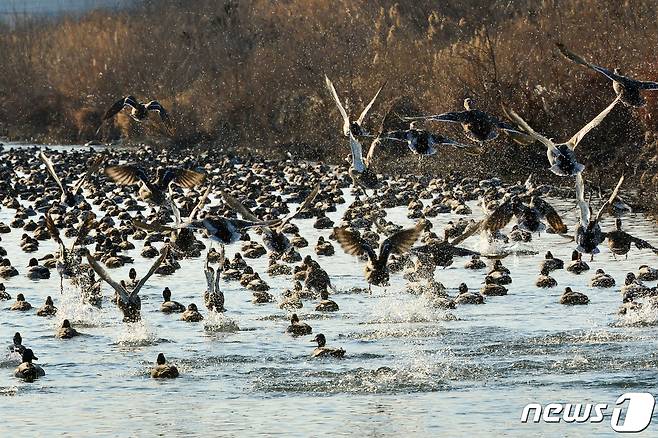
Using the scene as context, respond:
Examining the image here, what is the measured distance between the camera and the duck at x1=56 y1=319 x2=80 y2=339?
21219 millimetres

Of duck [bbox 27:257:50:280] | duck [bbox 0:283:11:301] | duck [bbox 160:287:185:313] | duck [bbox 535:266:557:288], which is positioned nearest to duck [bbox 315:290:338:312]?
duck [bbox 160:287:185:313]

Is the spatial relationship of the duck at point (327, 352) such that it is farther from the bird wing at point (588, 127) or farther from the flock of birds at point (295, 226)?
the bird wing at point (588, 127)

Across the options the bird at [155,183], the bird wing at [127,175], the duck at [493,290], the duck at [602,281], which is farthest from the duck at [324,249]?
the bird wing at [127,175]

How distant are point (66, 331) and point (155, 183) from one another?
2.69 meters

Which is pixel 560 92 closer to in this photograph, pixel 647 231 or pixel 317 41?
pixel 647 231

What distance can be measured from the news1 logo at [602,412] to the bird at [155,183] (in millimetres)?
7318

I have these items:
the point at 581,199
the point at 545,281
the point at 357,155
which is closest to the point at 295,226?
the point at 545,281

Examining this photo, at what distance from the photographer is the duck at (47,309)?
2347cm

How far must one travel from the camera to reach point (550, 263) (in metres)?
26.4

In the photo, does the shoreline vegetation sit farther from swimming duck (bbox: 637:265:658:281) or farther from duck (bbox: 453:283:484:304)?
duck (bbox: 453:283:484:304)

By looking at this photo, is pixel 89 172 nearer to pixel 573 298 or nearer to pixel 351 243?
pixel 351 243

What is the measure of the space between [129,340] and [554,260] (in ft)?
31.2

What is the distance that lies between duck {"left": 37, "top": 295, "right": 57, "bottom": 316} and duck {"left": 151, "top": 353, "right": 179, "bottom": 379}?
571 cm

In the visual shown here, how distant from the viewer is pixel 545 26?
1917 inches
